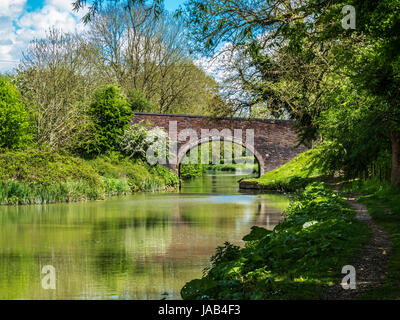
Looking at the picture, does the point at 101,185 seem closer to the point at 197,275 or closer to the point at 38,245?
the point at 38,245

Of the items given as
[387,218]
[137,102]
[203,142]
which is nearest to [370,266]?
[387,218]

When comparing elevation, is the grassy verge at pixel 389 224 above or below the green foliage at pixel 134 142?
below

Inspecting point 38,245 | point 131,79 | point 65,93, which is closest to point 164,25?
point 131,79

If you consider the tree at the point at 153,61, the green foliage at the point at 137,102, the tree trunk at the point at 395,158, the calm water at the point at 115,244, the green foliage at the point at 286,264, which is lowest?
the calm water at the point at 115,244

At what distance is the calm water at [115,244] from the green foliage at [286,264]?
91 centimetres

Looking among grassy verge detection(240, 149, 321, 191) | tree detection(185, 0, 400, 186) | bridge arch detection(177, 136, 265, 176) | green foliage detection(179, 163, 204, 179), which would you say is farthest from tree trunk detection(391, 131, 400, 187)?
green foliage detection(179, 163, 204, 179)

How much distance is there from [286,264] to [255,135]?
25.0m

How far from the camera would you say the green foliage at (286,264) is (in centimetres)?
461

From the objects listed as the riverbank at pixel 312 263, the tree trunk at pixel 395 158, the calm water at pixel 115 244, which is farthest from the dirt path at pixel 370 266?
the tree trunk at pixel 395 158

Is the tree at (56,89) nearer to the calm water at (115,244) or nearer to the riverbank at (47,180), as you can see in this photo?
the riverbank at (47,180)

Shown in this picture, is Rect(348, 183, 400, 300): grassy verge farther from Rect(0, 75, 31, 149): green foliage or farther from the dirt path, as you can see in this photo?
Rect(0, 75, 31, 149): green foliage

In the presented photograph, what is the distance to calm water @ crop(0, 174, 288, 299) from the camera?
21.3 feet

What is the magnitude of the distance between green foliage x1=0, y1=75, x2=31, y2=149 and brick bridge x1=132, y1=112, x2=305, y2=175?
8.65 meters
